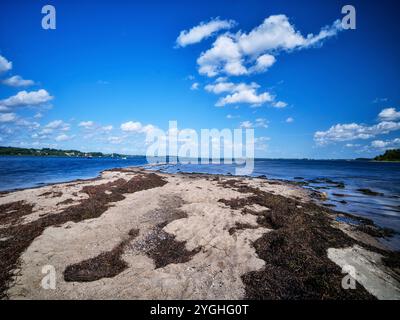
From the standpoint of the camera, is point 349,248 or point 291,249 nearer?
point 291,249

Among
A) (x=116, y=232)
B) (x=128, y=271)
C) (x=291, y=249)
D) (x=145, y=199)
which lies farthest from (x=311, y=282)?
(x=145, y=199)

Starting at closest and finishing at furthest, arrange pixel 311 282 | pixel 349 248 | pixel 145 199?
1. pixel 311 282
2. pixel 349 248
3. pixel 145 199

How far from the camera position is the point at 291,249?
8297mm

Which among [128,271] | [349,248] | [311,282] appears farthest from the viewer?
[349,248]

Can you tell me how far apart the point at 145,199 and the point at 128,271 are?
34.4ft

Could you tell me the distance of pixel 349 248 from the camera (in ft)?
29.8

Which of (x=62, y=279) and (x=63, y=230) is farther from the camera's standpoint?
(x=63, y=230)

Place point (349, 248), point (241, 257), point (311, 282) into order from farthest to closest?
point (349, 248)
point (241, 257)
point (311, 282)
